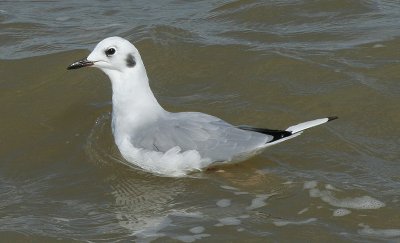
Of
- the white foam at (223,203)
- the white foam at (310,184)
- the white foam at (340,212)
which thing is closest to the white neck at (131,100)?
the white foam at (223,203)

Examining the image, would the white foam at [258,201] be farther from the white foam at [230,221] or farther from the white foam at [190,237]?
the white foam at [190,237]

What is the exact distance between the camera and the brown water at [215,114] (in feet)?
19.9

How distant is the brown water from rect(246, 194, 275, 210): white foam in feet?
0.07

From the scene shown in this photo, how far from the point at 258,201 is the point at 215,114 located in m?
1.71

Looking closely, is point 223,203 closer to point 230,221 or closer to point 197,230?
point 230,221

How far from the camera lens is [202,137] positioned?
6.79 m

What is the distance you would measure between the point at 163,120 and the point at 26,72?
249cm

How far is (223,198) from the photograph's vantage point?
6.49 metres

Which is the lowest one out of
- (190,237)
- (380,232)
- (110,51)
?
(380,232)

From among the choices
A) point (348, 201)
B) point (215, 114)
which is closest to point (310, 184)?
point (348, 201)

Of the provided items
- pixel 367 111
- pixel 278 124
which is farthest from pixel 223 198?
pixel 367 111

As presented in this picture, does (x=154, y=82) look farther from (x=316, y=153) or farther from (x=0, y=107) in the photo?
(x=316, y=153)

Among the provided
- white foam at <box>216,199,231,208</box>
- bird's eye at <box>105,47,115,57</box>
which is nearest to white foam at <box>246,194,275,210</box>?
white foam at <box>216,199,231,208</box>

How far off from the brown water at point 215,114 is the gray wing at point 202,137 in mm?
260
